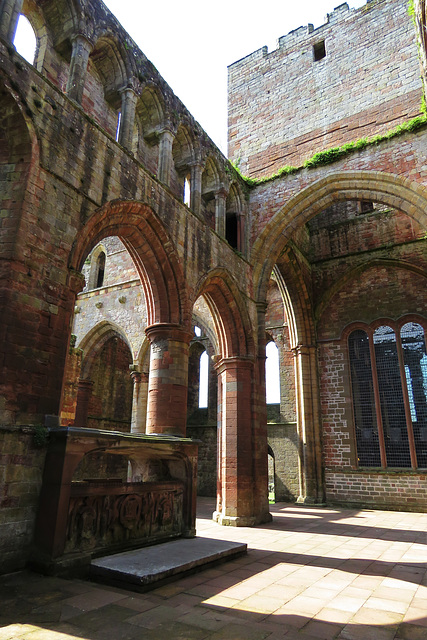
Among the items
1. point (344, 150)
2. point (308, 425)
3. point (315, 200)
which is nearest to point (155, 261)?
point (315, 200)

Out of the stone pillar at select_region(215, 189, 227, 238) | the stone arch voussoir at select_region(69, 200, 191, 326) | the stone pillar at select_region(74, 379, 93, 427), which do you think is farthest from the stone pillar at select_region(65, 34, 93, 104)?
the stone pillar at select_region(74, 379, 93, 427)

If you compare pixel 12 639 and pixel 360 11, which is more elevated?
pixel 360 11

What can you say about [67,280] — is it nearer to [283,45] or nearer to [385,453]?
[385,453]

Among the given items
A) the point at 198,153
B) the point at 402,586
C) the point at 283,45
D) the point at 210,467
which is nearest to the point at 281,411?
the point at 210,467

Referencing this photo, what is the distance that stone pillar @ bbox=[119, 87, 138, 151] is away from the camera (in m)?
7.89

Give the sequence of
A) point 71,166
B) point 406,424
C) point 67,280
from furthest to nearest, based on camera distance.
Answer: point 406,424
point 71,166
point 67,280

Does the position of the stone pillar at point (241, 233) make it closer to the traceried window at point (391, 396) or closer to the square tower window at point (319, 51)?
the traceried window at point (391, 396)

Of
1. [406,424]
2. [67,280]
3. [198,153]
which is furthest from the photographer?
[406,424]

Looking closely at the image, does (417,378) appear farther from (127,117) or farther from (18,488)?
(18,488)

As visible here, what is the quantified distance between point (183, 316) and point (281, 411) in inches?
305

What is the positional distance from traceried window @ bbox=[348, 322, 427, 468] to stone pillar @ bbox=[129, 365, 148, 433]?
660 cm

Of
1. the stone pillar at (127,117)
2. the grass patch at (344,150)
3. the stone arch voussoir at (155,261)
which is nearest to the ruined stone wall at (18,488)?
the stone arch voussoir at (155,261)

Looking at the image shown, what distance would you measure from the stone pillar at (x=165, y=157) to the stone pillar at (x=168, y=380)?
10.0 ft

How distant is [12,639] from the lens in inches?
112
